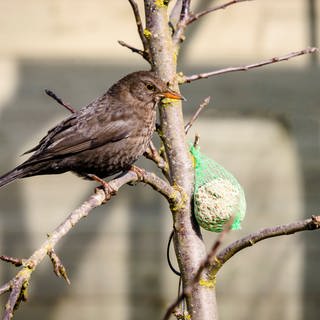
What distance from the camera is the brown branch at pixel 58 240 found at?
206cm

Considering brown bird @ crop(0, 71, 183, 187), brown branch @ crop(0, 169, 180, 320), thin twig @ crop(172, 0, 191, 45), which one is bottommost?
brown branch @ crop(0, 169, 180, 320)

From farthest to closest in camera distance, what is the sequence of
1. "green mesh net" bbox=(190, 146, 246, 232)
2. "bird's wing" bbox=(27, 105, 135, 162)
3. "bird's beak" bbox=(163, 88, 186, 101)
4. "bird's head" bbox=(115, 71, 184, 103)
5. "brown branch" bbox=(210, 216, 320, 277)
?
"bird's wing" bbox=(27, 105, 135, 162) → "bird's head" bbox=(115, 71, 184, 103) → "bird's beak" bbox=(163, 88, 186, 101) → "green mesh net" bbox=(190, 146, 246, 232) → "brown branch" bbox=(210, 216, 320, 277)

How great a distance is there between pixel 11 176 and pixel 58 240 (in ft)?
4.32

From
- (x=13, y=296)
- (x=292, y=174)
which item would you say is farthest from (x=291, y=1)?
(x=13, y=296)

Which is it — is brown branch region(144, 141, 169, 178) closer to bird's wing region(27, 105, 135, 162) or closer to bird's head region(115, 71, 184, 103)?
bird's head region(115, 71, 184, 103)

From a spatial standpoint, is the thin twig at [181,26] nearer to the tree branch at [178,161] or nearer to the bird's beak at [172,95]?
the tree branch at [178,161]

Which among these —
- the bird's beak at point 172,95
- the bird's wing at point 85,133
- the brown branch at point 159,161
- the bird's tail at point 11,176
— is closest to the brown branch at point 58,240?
the brown branch at point 159,161

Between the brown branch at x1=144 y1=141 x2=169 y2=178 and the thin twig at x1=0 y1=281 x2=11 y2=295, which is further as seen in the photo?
the brown branch at x1=144 y1=141 x2=169 y2=178

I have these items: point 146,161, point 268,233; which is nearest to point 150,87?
point 268,233

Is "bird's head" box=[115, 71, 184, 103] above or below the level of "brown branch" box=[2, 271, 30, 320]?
above

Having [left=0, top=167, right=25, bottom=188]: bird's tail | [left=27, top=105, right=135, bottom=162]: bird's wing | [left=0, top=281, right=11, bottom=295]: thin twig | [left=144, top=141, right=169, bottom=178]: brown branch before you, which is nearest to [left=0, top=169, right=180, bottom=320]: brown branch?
[left=0, top=281, right=11, bottom=295]: thin twig

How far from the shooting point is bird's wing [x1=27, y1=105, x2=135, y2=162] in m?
3.81

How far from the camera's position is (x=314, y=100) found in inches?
227

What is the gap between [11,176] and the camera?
11.7 ft
